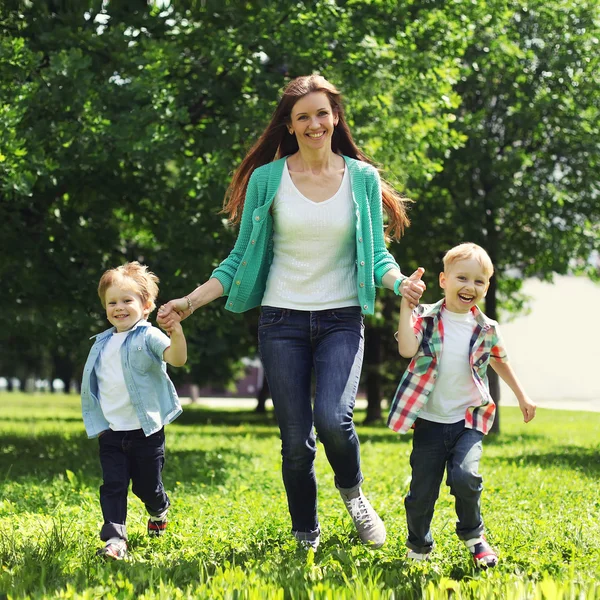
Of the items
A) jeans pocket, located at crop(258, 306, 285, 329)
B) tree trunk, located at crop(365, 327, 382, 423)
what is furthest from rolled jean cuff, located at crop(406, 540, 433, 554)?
tree trunk, located at crop(365, 327, 382, 423)

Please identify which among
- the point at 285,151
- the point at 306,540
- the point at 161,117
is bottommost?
the point at 306,540

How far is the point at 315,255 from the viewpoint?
4.87 m

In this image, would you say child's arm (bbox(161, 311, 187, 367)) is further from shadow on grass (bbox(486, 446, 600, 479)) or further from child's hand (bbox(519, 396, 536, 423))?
shadow on grass (bbox(486, 446, 600, 479))

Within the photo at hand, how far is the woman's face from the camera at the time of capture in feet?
16.1

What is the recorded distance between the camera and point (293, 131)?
5.16 metres

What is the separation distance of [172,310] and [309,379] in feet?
2.61

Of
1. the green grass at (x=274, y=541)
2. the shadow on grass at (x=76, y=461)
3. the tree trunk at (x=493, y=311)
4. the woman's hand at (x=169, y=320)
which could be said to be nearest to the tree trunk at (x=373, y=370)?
the tree trunk at (x=493, y=311)

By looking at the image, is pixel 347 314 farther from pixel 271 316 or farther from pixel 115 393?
pixel 115 393

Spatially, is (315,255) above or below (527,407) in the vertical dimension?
above

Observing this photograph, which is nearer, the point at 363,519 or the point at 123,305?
the point at 363,519

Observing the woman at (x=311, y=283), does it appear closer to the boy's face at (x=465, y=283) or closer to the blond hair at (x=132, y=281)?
the boy's face at (x=465, y=283)

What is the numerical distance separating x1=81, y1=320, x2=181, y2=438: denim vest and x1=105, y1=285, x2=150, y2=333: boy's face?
7 cm

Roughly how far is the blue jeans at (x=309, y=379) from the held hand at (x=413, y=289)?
49 centimetres

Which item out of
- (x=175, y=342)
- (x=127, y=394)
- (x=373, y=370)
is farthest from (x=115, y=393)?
(x=373, y=370)
